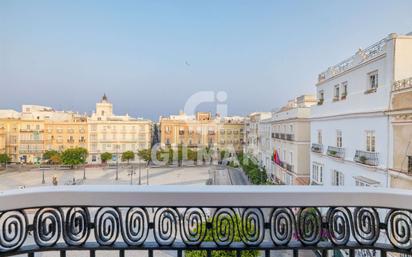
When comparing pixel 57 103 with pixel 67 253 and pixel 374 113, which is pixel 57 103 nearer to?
pixel 67 253

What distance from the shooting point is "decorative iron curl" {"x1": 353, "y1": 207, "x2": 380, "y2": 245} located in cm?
84

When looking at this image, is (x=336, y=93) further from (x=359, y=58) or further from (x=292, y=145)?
(x=292, y=145)

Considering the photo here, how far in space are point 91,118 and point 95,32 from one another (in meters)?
7.19

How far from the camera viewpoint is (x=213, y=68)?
322 centimetres

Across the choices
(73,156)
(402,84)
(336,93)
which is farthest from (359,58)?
(73,156)

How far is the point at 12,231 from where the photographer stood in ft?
2.63

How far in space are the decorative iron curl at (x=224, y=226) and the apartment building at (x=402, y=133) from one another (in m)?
3.73

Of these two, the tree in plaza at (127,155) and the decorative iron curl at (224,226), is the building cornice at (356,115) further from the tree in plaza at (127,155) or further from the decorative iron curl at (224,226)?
the tree in plaza at (127,155)

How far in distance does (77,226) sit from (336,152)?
17.6 feet

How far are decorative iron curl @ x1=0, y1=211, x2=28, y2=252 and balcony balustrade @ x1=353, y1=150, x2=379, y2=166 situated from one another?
4570 mm

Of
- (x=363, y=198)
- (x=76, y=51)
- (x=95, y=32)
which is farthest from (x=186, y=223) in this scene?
(x=76, y=51)

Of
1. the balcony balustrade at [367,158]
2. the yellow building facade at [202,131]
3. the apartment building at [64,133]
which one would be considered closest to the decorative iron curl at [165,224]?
the balcony balustrade at [367,158]

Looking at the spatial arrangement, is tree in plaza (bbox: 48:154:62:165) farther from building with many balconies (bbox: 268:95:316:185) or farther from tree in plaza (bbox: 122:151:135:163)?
building with many balconies (bbox: 268:95:316:185)

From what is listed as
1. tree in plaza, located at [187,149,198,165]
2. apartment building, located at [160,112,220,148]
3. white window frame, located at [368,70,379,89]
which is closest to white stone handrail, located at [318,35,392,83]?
white window frame, located at [368,70,379,89]
